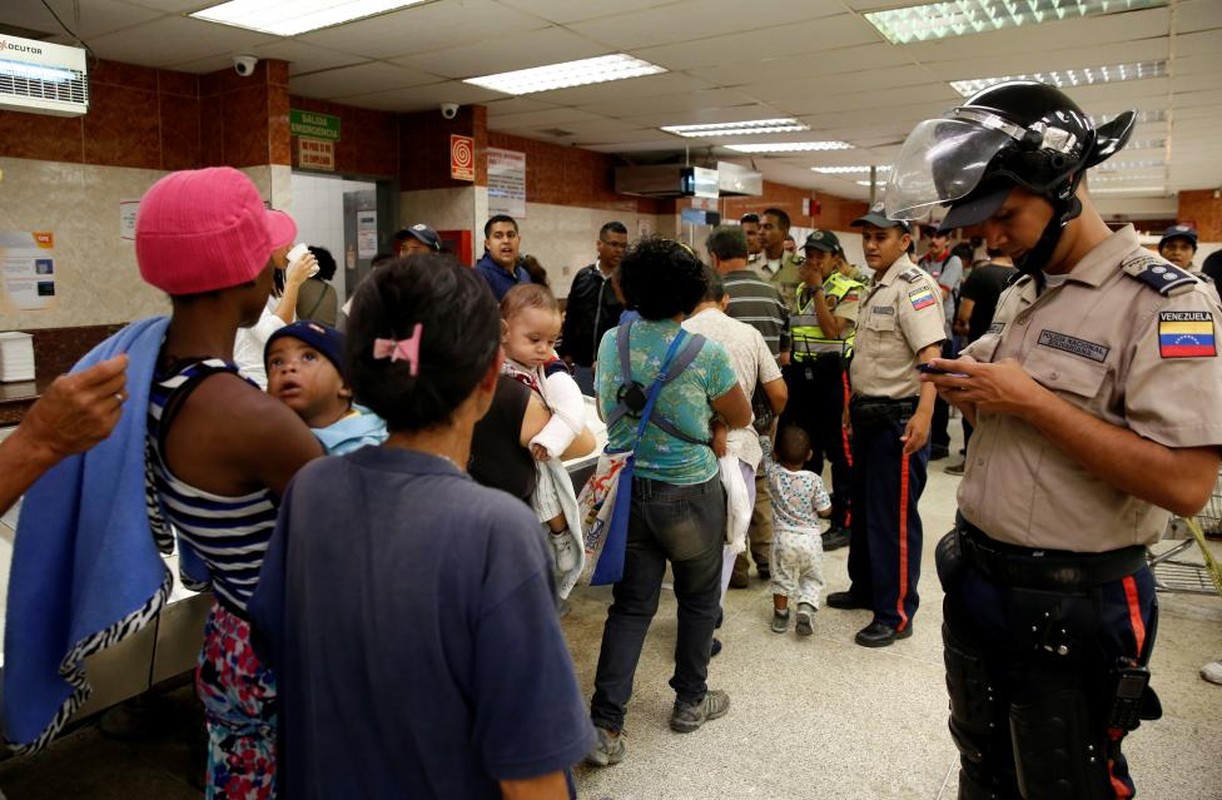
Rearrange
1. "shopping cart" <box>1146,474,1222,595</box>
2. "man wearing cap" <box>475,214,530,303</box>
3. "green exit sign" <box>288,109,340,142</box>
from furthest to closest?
"green exit sign" <box>288,109,340,142</box>, "man wearing cap" <box>475,214,530,303</box>, "shopping cart" <box>1146,474,1222,595</box>

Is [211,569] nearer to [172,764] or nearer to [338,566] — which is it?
[338,566]

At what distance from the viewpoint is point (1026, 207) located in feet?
4.81

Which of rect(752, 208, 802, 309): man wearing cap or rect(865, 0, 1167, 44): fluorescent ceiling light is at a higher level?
rect(865, 0, 1167, 44): fluorescent ceiling light

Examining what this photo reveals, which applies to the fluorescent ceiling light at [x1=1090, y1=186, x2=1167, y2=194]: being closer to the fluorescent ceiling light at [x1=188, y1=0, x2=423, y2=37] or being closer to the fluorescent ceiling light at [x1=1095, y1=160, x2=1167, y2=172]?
the fluorescent ceiling light at [x1=1095, y1=160, x2=1167, y2=172]

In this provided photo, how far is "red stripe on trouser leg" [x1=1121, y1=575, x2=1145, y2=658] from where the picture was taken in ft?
4.77

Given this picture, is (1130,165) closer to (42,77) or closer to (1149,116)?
(1149,116)

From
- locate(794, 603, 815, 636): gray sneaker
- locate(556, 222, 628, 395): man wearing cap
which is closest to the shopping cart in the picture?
locate(794, 603, 815, 636): gray sneaker

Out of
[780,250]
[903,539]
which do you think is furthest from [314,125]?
[903,539]

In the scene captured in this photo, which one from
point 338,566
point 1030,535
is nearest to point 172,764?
point 338,566

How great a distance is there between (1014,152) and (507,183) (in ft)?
24.1

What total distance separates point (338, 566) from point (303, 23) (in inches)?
183

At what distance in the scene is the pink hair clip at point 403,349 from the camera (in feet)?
2.93

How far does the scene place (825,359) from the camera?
460cm

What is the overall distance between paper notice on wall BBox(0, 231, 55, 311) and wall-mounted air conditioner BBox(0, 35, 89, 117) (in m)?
1.56
